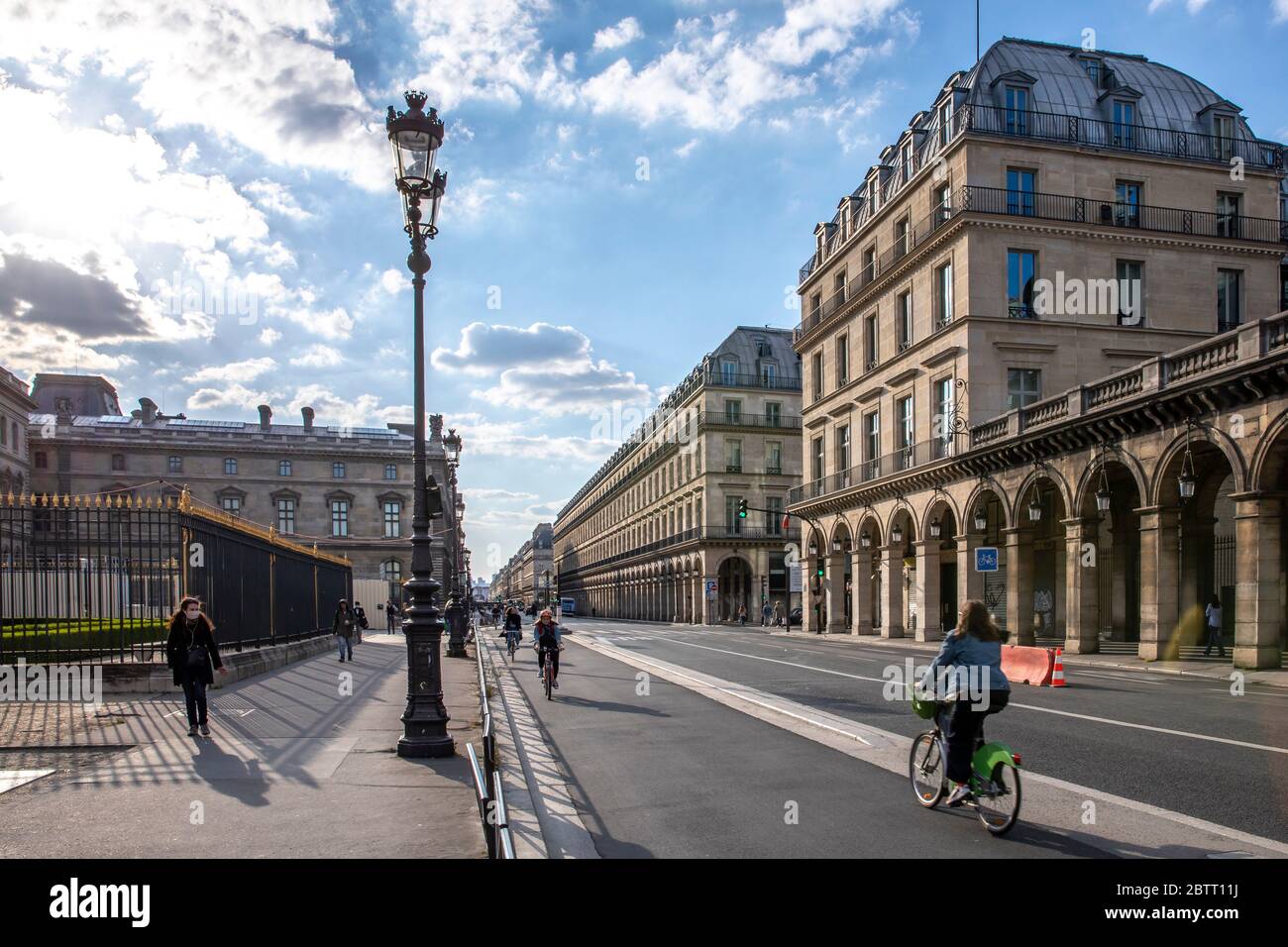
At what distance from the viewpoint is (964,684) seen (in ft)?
22.7

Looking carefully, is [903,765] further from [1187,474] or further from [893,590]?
[893,590]

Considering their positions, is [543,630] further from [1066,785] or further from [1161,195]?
[1161,195]

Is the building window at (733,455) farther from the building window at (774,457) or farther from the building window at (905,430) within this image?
the building window at (905,430)

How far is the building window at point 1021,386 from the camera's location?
34.6 meters

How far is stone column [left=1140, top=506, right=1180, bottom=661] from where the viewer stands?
77.4 ft

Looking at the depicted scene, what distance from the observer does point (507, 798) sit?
Result: 307 inches

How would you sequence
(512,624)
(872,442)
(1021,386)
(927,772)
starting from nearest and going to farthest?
(927,772) < (512,624) < (1021,386) < (872,442)

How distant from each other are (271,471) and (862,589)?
59425mm

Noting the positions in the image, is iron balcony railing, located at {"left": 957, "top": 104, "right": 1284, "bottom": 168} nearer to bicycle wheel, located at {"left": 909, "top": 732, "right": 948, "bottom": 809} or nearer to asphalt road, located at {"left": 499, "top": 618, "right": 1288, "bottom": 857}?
asphalt road, located at {"left": 499, "top": 618, "right": 1288, "bottom": 857}

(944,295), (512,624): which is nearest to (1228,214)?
(944,295)

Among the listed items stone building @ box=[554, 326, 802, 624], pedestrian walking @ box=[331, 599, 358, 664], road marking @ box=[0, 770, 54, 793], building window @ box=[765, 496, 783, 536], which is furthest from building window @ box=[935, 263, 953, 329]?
road marking @ box=[0, 770, 54, 793]

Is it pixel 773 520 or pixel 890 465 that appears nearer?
pixel 890 465
